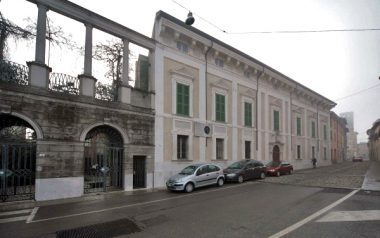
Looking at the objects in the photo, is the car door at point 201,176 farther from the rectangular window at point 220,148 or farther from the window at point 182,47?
the window at point 182,47

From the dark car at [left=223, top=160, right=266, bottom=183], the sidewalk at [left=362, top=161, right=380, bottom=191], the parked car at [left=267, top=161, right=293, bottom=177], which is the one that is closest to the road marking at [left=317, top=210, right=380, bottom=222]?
the sidewalk at [left=362, top=161, right=380, bottom=191]

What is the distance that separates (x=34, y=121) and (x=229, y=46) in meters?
15.7

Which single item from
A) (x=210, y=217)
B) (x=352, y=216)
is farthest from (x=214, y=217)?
(x=352, y=216)

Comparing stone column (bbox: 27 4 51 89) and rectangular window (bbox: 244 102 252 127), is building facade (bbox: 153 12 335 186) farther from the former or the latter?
stone column (bbox: 27 4 51 89)

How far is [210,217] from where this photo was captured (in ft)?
30.1

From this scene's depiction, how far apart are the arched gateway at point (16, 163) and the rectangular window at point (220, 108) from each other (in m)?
13.1

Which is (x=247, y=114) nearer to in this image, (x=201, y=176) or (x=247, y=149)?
→ (x=247, y=149)

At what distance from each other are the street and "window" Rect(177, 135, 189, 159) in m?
6.85

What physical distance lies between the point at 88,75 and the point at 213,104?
10168 millimetres

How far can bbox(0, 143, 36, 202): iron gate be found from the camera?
12508 mm

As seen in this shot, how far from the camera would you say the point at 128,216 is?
9695 mm

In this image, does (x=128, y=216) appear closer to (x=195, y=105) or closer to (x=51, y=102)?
(x=51, y=102)

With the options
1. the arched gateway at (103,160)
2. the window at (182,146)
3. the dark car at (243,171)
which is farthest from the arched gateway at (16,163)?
the dark car at (243,171)

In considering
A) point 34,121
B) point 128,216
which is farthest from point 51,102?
point 128,216
